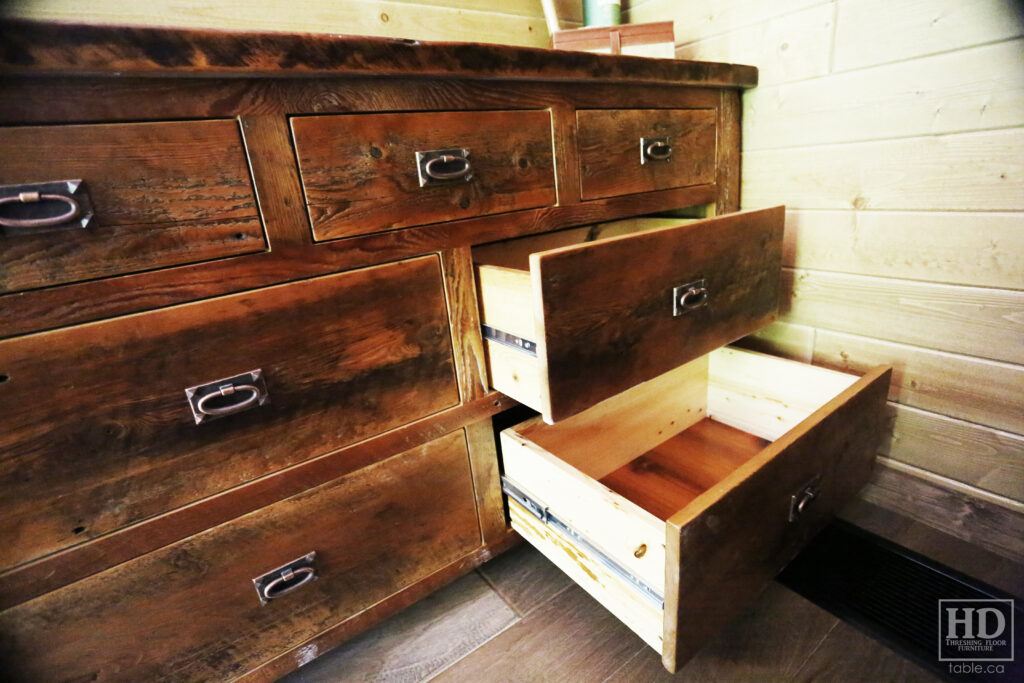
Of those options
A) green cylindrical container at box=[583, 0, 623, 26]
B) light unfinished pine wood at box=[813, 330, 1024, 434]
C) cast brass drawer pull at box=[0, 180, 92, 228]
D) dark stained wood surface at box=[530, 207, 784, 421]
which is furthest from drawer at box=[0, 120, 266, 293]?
light unfinished pine wood at box=[813, 330, 1024, 434]

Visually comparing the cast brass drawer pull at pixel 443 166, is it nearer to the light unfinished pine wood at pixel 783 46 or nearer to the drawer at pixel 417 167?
the drawer at pixel 417 167

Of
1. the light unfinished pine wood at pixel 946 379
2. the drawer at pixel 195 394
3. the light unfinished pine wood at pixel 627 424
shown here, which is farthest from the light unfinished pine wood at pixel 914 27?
the drawer at pixel 195 394

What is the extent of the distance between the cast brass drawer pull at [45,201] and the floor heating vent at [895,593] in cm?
120

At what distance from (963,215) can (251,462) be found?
1236mm

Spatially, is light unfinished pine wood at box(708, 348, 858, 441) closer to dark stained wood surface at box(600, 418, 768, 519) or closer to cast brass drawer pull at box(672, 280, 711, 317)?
dark stained wood surface at box(600, 418, 768, 519)

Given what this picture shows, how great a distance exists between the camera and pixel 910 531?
103 centimetres

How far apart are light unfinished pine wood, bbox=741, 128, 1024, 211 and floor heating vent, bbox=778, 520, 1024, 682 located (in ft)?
2.14

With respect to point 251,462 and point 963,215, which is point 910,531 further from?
point 251,462

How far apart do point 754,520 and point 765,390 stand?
47 cm

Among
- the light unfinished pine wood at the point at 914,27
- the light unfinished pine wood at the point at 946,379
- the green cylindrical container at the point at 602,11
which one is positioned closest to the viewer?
the light unfinished pine wood at the point at 914,27

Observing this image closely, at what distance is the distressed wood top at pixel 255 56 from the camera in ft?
1.58

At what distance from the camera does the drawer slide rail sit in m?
0.66

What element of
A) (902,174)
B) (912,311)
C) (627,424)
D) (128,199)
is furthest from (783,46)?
(128,199)

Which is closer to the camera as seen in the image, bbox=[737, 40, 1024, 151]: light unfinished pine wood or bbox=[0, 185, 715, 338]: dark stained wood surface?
bbox=[0, 185, 715, 338]: dark stained wood surface
